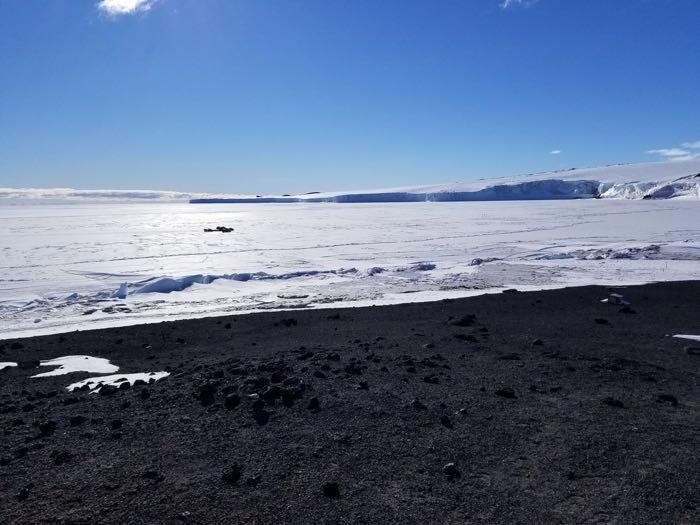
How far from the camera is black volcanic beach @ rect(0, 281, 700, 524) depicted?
2.98 metres

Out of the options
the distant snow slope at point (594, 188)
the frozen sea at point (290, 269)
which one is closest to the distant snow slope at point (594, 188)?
the distant snow slope at point (594, 188)

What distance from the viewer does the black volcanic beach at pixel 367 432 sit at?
298 centimetres

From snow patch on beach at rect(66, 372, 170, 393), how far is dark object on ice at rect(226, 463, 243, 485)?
2.09 meters

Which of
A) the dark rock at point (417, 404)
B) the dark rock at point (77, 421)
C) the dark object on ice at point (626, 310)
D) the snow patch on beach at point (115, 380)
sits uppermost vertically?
the dark rock at point (417, 404)

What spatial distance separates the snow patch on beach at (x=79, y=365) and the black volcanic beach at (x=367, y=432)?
0.15 meters

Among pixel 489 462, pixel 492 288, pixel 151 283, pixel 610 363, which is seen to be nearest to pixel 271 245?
pixel 151 283

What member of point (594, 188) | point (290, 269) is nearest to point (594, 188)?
point (594, 188)

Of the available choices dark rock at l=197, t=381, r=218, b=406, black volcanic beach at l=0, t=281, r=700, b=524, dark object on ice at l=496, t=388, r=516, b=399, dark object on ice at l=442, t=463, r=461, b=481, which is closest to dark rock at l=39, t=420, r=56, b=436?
black volcanic beach at l=0, t=281, r=700, b=524

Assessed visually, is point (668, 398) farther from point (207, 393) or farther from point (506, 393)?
point (207, 393)

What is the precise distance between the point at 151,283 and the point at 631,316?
8.44 m

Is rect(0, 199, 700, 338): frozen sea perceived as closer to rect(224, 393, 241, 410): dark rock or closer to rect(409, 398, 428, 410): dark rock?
rect(224, 393, 241, 410): dark rock

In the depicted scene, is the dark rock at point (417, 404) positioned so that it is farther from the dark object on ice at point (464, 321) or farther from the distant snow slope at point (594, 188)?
the distant snow slope at point (594, 188)

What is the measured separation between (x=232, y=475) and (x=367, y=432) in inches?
39.7

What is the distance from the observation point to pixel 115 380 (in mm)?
5305
